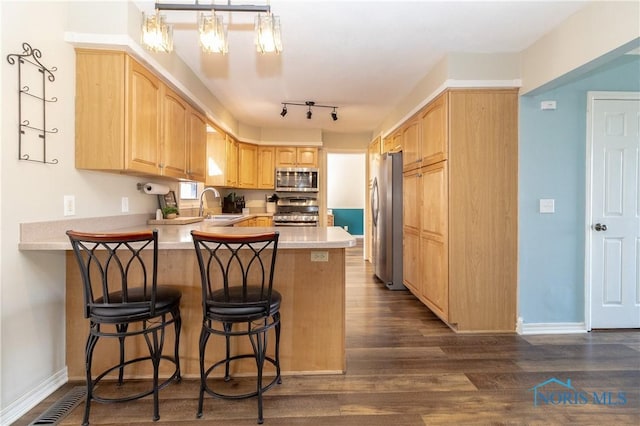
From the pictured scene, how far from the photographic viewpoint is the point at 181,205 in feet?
12.6

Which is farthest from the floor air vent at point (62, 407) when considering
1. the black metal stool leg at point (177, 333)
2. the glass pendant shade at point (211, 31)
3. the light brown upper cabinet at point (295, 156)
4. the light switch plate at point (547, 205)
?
the light brown upper cabinet at point (295, 156)

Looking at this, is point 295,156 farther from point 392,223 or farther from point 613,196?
point 613,196

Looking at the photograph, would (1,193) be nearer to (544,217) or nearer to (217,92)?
(217,92)

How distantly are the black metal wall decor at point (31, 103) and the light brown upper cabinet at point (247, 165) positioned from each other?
348 centimetres

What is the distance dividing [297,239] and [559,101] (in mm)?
2646

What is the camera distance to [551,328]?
9.64 feet

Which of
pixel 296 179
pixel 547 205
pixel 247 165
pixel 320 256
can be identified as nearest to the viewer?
pixel 320 256

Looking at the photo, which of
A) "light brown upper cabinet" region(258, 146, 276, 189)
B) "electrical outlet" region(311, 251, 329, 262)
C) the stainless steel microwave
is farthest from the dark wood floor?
"light brown upper cabinet" region(258, 146, 276, 189)

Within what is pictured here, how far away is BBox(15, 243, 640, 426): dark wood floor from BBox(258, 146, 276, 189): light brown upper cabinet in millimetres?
3548

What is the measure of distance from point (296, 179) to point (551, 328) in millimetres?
4167

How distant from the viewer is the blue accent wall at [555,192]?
9.47ft

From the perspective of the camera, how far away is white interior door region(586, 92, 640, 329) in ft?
9.59

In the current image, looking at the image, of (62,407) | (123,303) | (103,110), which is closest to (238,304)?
(123,303)

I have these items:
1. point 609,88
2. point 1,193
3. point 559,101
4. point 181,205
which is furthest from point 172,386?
point 609,88
